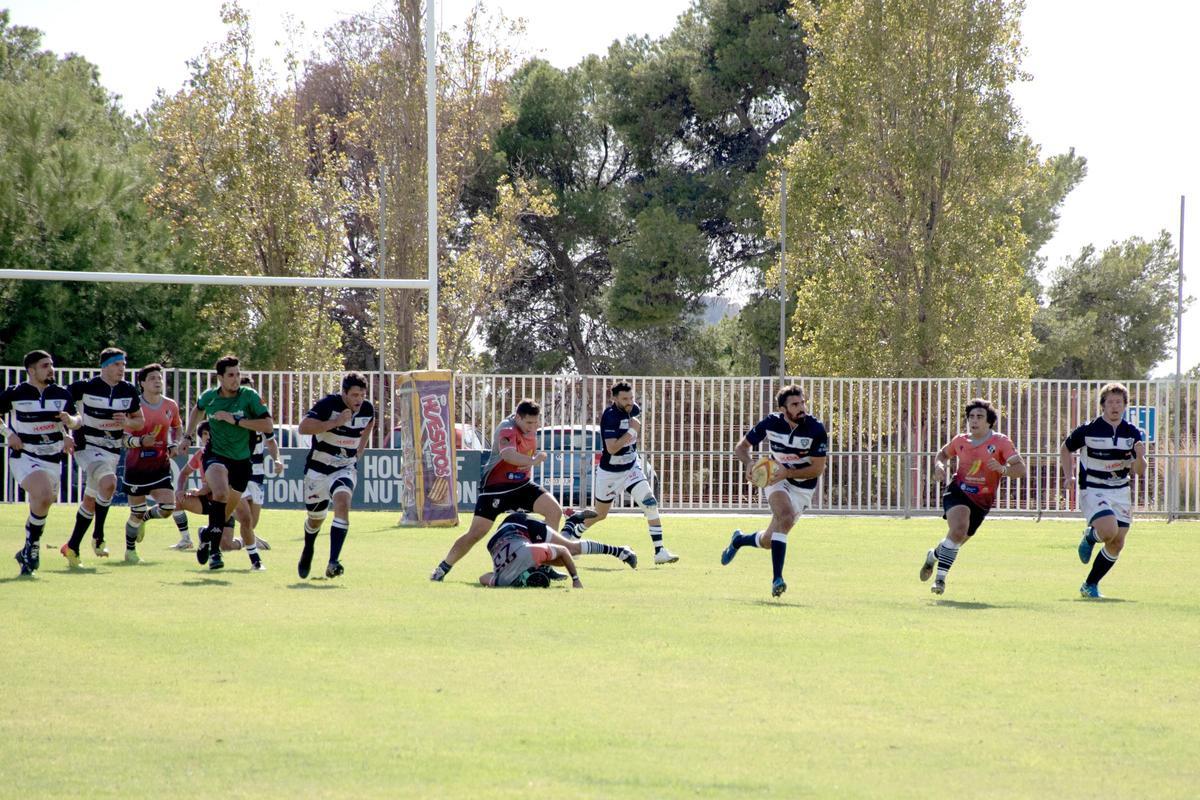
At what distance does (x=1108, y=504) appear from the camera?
47.2 ft

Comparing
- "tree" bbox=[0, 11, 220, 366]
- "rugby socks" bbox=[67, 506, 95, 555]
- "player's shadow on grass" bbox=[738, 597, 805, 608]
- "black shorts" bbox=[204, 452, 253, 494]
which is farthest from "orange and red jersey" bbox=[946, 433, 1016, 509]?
"tree" bbox=[0, 11, 220, 366]

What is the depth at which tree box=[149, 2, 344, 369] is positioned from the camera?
41812mm

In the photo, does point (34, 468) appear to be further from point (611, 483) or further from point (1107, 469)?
point (1107, 469)

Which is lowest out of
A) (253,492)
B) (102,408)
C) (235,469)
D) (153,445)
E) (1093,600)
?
(1093,600)

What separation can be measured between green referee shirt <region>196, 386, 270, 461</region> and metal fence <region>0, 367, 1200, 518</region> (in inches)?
492

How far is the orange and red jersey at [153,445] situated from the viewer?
1633 centimetres

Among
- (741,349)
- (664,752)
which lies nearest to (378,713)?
(664,752)

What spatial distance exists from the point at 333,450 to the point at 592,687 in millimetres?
6588

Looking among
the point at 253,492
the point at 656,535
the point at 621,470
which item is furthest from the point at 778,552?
the point at 253,492

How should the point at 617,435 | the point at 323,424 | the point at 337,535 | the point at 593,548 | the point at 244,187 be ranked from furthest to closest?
the point at 244,187
the point at 617,435
the point at 593,548
the point at 337,535
the point at 323,424

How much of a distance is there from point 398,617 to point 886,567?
24.6ft

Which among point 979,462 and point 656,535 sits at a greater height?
point 979,462

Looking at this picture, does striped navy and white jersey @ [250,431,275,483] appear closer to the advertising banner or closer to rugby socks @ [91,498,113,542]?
rugby socks @ [91,498,113,542]

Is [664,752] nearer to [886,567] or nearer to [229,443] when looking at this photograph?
[229,443]
